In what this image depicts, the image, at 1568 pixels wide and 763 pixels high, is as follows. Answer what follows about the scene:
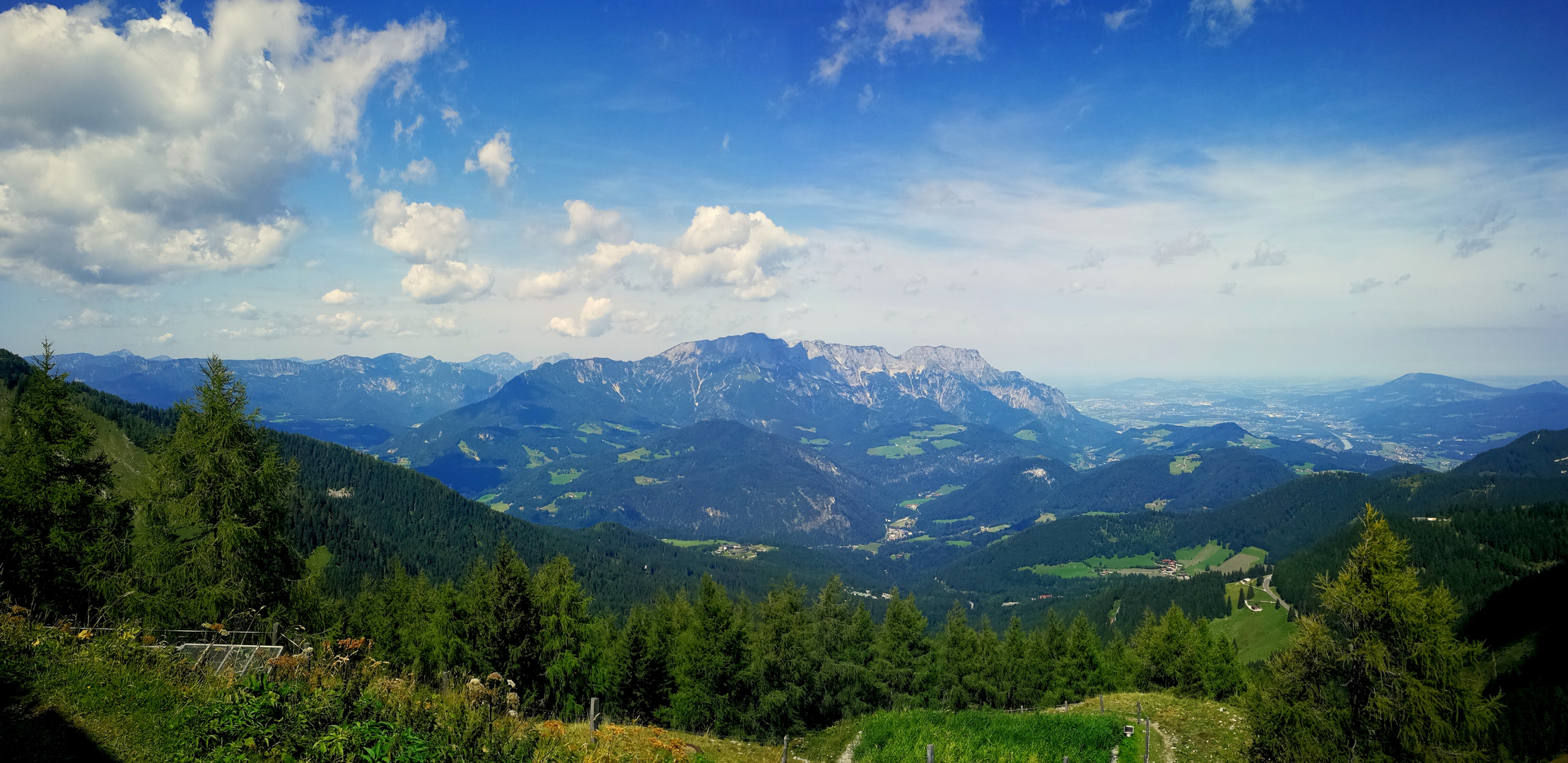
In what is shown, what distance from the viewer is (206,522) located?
2044 centimetres

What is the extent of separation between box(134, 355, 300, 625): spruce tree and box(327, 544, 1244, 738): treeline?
8349 millimetres

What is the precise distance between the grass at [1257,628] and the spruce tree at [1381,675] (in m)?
117

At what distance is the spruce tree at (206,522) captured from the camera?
66.0 feet

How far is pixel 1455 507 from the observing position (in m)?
147

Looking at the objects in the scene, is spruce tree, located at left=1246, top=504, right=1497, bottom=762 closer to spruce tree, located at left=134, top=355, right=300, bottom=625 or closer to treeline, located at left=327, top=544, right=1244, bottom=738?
treeline, located at left=327, top=544, right=1244, bottom=738

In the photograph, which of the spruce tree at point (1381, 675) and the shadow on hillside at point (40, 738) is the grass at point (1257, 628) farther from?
the shadow on hillside at point (40, 738)

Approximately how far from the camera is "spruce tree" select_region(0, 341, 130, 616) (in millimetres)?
21734

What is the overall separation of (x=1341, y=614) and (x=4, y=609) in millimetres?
35320

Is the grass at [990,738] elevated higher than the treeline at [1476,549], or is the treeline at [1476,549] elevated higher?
the grass at [990,738]

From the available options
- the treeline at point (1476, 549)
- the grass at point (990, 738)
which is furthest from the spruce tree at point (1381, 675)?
the treeline at point (1476, 549)

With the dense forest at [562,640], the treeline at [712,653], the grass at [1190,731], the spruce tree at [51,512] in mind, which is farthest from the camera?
the treeline at [712,653]

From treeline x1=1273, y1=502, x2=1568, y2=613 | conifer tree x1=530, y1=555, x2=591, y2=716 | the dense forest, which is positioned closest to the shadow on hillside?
the dense forest

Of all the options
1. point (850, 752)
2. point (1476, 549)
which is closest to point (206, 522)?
point (850, 752)

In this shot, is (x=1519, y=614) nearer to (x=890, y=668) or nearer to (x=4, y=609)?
(x=890, y=668)
